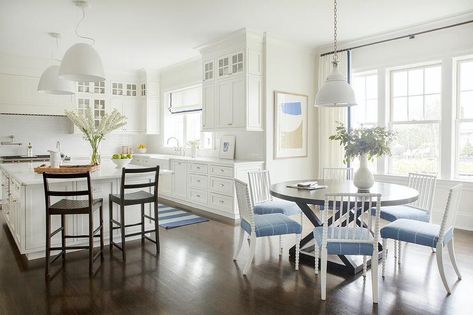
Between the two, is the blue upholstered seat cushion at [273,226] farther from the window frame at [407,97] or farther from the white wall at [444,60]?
the window frame at [407,97]

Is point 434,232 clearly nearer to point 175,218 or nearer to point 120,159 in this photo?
point 120,159

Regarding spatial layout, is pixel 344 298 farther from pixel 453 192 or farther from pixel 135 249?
pixel 135 249

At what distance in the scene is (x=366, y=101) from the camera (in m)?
5.88

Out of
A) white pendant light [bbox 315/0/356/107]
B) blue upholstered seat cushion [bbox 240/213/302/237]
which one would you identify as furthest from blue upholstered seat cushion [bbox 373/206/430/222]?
white pendant light [bbox 315/0/356/107]

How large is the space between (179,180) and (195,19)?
2.90 m

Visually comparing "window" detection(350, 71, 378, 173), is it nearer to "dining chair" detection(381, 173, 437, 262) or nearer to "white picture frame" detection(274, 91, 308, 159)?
"white picture frame" detection(274, 91, 308, 159)

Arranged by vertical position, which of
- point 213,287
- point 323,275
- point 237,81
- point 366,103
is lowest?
point 213,287

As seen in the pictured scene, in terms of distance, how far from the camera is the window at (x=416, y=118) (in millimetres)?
5168

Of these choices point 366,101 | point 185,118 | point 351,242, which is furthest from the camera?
point 185,118

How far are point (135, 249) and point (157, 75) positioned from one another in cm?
510

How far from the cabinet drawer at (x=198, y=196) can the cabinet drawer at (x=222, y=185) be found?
0.82ft

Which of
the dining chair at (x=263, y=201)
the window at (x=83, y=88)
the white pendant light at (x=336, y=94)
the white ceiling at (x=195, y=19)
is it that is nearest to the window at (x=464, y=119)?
the white ceiling at (x=195, y=19)

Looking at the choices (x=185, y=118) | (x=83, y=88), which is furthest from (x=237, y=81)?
(x=83, y=88)

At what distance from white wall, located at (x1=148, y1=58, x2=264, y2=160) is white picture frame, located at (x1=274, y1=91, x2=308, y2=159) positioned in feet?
1.03
